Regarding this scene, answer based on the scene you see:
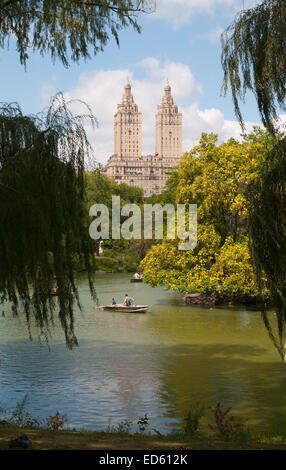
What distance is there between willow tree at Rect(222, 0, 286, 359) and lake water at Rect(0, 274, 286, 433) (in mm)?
2851

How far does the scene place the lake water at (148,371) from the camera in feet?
40.3

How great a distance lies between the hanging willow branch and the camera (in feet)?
26.8

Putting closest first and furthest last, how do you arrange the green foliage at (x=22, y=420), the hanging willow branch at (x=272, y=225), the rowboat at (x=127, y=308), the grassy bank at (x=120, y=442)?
the grassy bank at (x=120, y=442) < the hanging willow branch at (x=272, y=225) < the green foliage at (x=22, y=420) < the rowboat at (x=127, y=308)

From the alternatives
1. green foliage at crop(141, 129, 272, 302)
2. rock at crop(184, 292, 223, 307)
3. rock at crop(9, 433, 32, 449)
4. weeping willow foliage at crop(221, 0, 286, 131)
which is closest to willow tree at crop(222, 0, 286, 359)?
weeping willow foliage at crop(221, 0, 286, 131)

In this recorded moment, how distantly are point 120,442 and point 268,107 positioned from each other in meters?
5.07

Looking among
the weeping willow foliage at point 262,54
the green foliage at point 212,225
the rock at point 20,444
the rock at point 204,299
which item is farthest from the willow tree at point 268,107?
the rock at point 204,299

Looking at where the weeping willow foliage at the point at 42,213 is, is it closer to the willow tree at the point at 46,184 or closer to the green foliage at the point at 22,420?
the willow tree at the point at 46,184

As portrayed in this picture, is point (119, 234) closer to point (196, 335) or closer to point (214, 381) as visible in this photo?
point (196, 335)

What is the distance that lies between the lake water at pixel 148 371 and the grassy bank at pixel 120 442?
169 cm

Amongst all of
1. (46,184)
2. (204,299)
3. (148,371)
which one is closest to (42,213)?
(46,184)

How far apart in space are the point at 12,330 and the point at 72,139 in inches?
639

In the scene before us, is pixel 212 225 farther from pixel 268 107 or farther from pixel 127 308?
pixel 268 107

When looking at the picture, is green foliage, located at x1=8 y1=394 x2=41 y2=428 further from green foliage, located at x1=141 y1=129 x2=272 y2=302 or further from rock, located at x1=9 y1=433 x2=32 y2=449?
green foliage, located at x1=141 y1=129 x2=272 y2=302

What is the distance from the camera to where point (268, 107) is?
7945mm
